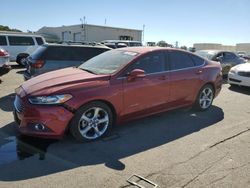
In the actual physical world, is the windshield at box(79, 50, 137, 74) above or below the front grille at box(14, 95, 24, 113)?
above

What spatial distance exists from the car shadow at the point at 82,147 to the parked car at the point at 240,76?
4684 mm

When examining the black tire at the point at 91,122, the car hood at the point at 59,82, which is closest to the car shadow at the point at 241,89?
the black tire at the point at 91,122

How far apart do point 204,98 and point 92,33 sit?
38454mm

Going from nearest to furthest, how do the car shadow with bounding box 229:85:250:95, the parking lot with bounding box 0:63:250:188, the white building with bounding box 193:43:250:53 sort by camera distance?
the parking lot with bounding box 0:63:250:188
the car shadow with bounding box 229:85:250:95
the white building with bounding box 193:43:250:53

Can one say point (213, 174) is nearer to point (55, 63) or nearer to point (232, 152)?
point (232, 152)

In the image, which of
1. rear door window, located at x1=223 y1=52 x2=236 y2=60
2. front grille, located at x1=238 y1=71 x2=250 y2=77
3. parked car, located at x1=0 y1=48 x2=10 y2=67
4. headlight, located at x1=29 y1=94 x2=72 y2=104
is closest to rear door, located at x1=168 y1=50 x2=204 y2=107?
headlight, located at x1=29 y1=94 x2=72 y2=104

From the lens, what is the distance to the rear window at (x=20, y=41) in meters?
16.9

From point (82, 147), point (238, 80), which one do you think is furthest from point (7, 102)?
point (238, 80)

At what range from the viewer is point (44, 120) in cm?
450

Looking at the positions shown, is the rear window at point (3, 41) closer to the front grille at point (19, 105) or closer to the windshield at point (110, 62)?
the windshield at point (110, 62)

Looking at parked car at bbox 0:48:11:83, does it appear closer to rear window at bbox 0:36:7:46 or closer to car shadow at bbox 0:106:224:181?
car shadow at bbox 0:106:224:181

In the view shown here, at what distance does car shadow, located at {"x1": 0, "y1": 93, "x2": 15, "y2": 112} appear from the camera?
6988 mm

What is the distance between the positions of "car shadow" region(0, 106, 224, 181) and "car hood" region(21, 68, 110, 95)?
844 millimetres

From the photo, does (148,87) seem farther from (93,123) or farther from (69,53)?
(69,53)
